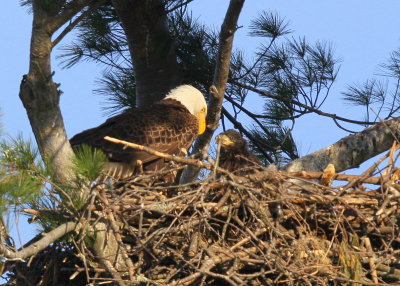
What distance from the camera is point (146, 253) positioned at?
411 centimetres

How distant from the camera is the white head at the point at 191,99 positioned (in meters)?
5.86

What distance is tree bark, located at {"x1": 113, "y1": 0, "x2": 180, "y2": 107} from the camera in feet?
18.5

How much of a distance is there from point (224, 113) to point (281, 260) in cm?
235

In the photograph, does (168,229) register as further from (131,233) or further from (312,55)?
(312,55)

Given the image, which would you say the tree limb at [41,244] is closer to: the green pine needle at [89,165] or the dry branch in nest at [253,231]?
the dry branch in nest at [253,231]

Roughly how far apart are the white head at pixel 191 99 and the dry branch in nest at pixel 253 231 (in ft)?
5.10

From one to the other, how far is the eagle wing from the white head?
74 mm

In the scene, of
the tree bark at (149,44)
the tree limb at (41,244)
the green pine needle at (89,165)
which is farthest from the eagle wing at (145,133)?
the green pine needle at (89,165)

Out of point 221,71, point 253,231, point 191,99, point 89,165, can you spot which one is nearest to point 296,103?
point 191,99

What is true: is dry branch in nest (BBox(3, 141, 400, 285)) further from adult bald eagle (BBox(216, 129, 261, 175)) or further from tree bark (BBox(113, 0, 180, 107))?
tree bark (BBox(113, 0, 180, 107))

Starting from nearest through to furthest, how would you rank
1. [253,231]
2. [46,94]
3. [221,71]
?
[46,94]
[253,231]
[221,71]

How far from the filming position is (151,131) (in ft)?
18.4

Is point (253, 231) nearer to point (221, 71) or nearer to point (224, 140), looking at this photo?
point (221, 71)

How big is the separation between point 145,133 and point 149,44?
64 cm
